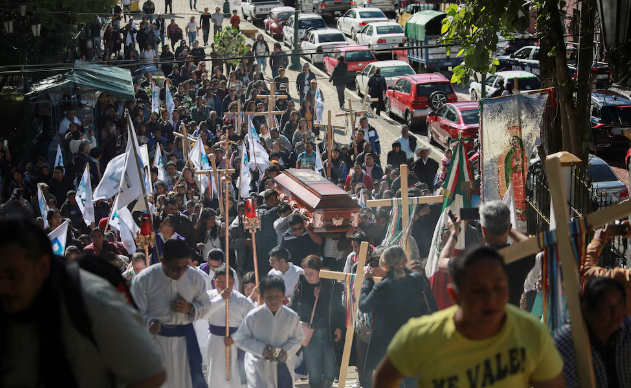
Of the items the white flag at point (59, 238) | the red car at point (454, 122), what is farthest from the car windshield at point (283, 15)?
the white flag at point (59, 238)

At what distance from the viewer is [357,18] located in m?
35.7

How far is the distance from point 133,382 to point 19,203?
10055mm

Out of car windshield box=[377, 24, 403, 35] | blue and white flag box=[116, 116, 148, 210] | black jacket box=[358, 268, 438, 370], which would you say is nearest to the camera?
black jacket box=[358, 268, 438, 370]

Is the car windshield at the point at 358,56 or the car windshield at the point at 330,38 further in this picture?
the car windshield at the point at 330,38

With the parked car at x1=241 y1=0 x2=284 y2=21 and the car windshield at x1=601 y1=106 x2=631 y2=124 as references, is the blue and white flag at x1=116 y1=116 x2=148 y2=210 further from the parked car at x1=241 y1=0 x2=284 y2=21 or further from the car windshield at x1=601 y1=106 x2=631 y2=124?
the parked car at x1=241 y1=0 x2=284 y2=21

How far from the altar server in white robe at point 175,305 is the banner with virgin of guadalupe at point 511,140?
4.13 metres

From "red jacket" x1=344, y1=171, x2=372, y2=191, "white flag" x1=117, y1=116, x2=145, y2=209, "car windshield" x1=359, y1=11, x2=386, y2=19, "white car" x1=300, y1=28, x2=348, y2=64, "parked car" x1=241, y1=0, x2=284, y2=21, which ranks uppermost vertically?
"parked car" x1=241, y1=0, x2=284, y2=21

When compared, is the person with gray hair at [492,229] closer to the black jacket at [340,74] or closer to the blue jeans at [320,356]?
the blue jeans at [320,356]

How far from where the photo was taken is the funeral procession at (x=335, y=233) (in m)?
3.09

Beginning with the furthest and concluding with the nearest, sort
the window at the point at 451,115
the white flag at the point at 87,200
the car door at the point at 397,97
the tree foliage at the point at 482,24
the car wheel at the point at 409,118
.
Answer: the car door at the point at 397,97
the car wheel at the point at 409,118
the window at the point at 451,115
the white flag at the point at 87,200
the tree foliage at the point at 482,24

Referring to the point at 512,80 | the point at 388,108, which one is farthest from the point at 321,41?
the point at 512,80

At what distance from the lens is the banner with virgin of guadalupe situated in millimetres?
9148

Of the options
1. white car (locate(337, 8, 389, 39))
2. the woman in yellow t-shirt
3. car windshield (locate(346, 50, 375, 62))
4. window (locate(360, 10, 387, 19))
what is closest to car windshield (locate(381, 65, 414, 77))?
car windshield (locate(346, 50, 375, 62))

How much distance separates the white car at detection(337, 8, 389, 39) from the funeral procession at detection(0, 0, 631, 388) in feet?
31.0
